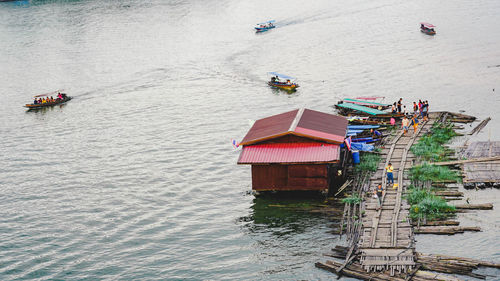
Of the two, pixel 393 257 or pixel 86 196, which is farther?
pixel 86 196

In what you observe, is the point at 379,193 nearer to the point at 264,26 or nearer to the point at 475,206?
the point at 475,206

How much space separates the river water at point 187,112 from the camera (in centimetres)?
4088

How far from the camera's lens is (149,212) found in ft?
159

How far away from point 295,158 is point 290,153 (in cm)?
98

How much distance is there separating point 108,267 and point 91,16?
466 ft

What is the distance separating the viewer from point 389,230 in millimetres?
36500

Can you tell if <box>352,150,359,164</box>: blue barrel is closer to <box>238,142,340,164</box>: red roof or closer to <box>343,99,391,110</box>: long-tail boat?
<box>238,142,340,164</box>: red roof

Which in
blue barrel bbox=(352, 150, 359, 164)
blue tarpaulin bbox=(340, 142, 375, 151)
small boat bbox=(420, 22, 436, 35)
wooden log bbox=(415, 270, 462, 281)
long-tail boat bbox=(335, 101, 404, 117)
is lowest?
wooden log bbox=(415, 270, 462, 281)

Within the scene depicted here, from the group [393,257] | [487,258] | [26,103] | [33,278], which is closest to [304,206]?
[393,257]

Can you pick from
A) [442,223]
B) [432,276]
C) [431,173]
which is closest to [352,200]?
[442,223]

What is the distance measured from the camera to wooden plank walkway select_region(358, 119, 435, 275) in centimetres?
3256

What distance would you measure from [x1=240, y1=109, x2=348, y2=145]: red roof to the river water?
5.81 m

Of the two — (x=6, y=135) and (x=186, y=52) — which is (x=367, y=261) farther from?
(x=186, y=52)

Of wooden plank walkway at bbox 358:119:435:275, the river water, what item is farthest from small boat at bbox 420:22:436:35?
wooden plank walkway at bbox 358:119:435:275
